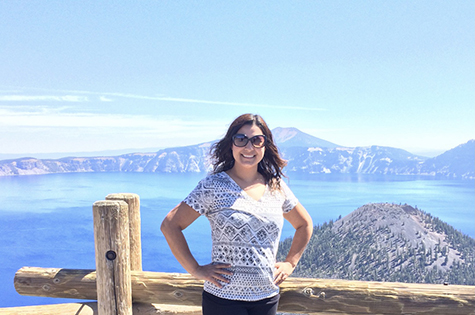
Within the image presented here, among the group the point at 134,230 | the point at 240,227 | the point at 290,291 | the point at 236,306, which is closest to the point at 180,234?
the point at 240,227

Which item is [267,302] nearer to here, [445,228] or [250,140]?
[250,140]

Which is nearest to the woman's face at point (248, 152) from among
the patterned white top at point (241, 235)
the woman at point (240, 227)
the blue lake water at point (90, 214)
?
the woman at point (240, 227)

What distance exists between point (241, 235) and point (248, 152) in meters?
0.53

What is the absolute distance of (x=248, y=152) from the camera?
104 inches

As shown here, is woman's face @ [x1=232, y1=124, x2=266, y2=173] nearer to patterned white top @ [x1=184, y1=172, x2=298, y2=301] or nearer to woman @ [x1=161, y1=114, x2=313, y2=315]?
woman @ [x1=161, y1=114, x2=313, y2=315]

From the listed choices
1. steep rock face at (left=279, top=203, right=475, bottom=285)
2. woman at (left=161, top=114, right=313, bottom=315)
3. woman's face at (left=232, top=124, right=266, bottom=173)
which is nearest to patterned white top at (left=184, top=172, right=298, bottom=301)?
woman at (left=161, top=114, right=313, bottom=315)

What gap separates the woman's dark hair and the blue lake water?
88.5 meters

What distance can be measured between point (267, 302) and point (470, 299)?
1.75m

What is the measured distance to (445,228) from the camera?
84.8m

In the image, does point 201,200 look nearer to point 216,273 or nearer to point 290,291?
point 216,273

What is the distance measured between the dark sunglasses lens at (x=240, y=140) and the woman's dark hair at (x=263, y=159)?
0.24 feet

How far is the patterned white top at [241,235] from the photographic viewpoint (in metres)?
2.43

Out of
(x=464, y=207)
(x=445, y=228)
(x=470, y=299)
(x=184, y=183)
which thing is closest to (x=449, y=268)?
(x=445, y=228)

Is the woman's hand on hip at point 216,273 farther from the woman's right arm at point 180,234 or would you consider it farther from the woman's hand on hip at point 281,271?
the woman's hand on hip at point 281,271
